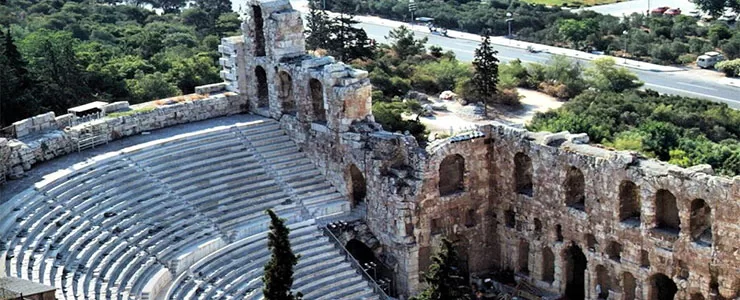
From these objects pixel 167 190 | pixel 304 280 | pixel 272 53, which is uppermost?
pixel 272 53

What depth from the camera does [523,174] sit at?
36.5 metres

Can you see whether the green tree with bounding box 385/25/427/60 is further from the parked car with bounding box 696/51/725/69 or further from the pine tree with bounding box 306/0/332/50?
the parked car with bounding box 696/51/725/69

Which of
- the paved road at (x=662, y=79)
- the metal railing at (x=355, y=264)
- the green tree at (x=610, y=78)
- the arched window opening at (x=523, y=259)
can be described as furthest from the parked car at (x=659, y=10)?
the metal railing at (x=355, y=264)

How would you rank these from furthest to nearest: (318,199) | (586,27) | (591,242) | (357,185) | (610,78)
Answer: (586,27)
(610,78)
(357,185)
(318,199)
(591,242)

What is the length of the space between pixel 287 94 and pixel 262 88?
1.73 metres

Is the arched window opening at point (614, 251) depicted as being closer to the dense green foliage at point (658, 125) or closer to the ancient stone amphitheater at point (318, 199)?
the ancient stone amphitheater at point (318, 199)

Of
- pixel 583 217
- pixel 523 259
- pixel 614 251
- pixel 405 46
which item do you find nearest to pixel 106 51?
pixel 405 46

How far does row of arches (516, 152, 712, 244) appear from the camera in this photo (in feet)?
101

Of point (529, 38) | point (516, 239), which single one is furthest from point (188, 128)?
point (529, 38)

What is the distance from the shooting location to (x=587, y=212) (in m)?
33.5

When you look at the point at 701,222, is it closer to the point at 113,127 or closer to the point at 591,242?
the point at 591,242

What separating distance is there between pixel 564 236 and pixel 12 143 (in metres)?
17.8

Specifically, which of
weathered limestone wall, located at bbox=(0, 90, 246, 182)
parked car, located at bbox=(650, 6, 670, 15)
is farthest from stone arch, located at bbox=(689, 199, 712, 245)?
parked car, located at bbox=(650, 6, 670, 15)

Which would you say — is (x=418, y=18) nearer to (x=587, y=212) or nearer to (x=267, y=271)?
(x=587, y=212)
